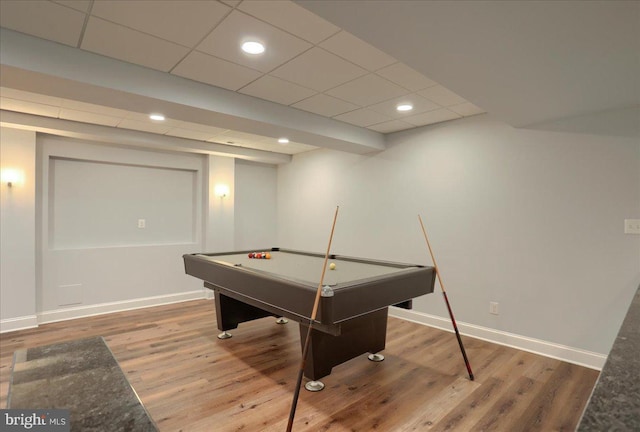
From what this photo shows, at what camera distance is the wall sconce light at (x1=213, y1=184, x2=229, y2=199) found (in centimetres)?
526

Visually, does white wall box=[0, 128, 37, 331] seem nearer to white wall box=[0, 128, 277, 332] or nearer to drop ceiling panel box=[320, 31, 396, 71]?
white wall box=[0, 128, 277, 332]

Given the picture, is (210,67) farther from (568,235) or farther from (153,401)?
(568,235)

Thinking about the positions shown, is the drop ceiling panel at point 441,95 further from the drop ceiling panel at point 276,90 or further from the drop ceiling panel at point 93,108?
the drop ceiling panel at point 93,108

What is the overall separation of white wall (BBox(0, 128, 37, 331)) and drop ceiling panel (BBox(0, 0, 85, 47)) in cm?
239

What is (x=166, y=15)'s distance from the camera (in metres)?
1.79

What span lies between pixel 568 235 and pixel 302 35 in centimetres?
282

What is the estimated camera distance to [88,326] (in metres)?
3.83

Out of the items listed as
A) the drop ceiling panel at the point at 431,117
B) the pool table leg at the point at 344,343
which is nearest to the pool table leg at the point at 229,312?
the pool table leg at the point at 344,343

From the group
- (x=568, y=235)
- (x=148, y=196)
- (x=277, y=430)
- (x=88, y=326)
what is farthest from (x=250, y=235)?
(x=568, y=235)

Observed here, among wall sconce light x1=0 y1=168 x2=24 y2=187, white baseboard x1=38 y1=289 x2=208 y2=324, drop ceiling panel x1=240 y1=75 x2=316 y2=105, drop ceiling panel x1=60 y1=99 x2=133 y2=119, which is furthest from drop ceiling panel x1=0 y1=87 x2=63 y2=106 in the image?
white baseboard x1=38 y1=289 x2=208 y2=324

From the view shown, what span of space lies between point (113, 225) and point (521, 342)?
5.14m

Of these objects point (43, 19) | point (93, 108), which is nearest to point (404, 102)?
point (43, 19)

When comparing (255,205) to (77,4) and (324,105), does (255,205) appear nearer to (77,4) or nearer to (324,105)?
(324,105)

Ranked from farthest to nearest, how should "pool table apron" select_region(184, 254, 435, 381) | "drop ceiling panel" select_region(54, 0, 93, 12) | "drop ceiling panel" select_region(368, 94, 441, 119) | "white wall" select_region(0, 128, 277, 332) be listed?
"white wall" select_region(0, 128, 277, 332) < "drop ceiling panel" select_region(368, 94, 441, 119) < "pool table apron" select_region(184, 254, 435, 381) < "drop ceiling panel" select_region(54, 0, 93, 12)
